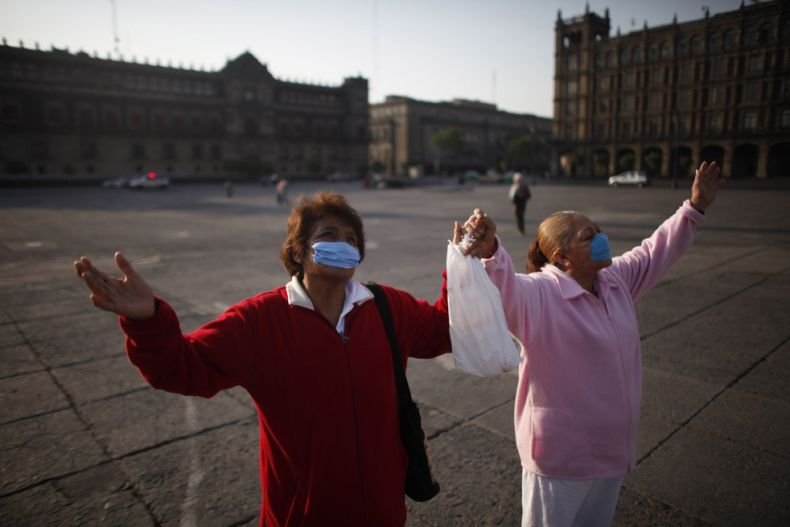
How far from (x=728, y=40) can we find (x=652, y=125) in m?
13.0

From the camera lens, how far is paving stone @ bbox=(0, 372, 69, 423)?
12.4 feet

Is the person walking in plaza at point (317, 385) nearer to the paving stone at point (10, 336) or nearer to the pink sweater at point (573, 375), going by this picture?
the pink sweater at point (573, 375)

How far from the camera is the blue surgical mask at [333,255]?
1.82 m

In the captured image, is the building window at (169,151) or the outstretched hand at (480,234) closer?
the outstretched hand at (480,234)

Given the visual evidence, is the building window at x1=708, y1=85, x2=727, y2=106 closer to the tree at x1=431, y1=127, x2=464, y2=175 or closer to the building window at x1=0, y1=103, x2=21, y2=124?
the tree at x1=431, y1=127, x2=464, y2=175

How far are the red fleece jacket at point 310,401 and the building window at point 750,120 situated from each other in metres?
69.7

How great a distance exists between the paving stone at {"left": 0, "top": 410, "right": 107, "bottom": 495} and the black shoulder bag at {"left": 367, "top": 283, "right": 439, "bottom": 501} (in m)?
2.36

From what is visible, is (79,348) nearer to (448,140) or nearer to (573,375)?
(573,375)

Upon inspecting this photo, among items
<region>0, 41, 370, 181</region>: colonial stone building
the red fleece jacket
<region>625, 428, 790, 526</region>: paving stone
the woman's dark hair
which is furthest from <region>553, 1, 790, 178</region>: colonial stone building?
the red fleece jacket

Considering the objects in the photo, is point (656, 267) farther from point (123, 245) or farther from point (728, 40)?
point (728, 40)

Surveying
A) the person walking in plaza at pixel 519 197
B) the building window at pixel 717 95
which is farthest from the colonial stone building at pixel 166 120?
the person walking in plaza at pixel 519 197

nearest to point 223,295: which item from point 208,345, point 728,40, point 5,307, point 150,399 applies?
point 5,307

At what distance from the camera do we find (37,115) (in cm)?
6044

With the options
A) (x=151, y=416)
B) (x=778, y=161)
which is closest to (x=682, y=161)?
(x=778, y=161)
